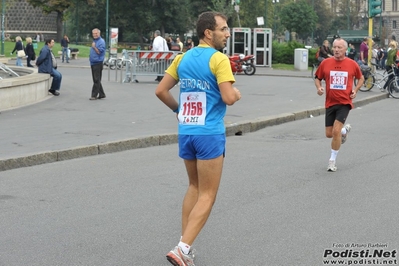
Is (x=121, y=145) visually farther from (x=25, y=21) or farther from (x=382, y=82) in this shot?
(x=25, y=21)

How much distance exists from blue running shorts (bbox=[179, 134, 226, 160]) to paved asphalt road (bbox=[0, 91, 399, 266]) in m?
0.91

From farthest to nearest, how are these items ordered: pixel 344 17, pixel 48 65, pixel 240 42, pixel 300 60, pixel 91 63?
pixel 344 17 < pixel 300 60 < pixel 240 42 < pixel 48 65 < pixel 91 63

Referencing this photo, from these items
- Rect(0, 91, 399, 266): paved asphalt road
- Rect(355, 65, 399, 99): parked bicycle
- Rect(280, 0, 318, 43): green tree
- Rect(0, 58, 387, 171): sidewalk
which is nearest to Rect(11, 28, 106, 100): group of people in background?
Rect(0, 58, 387, 171): sidewalk

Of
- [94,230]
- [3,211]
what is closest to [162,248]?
[94,230]

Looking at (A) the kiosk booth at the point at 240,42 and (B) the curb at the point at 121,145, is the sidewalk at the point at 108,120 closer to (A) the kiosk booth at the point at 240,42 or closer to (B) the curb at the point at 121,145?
Answer: (B) the curb at the point at 121,145

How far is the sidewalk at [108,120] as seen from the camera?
1227 centimetres

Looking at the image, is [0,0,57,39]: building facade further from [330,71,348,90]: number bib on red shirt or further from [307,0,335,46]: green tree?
[330,71,348,90]: number bib on red shirt

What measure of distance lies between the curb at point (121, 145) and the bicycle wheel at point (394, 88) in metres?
9.00

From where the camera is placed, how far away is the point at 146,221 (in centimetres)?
772

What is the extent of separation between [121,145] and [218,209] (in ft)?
16.3

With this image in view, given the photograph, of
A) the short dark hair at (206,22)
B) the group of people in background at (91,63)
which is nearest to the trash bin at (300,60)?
the group of people in background at (91,63)

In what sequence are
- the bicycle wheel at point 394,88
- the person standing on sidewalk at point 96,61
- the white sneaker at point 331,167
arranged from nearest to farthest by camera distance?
the white sneaker at point 331,167 → the person standing on sidewalk at point 96,61 → the bicycle wheel at point 394,88

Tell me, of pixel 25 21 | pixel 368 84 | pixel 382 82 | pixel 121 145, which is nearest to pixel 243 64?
pixel 382 82

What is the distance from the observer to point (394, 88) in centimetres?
2723
